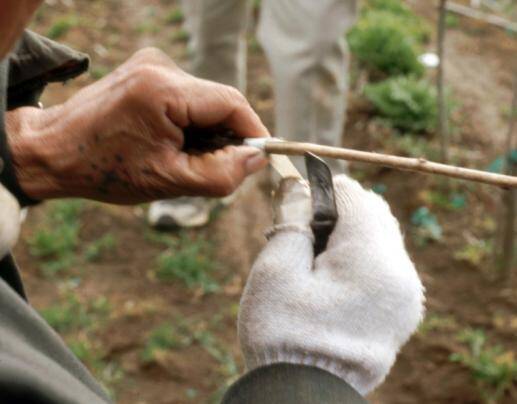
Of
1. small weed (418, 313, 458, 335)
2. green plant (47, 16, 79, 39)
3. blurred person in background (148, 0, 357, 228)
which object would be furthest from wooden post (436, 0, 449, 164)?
green plant (47, 16, 79, 39)

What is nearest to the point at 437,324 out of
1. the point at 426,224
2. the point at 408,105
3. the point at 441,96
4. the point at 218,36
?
the point at 426,224

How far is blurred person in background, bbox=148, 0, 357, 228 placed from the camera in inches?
105

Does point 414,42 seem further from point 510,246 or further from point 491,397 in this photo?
point 491,397

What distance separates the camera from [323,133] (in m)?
2.91

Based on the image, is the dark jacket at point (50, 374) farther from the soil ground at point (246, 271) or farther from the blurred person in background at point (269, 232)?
the soil ground at point (246, 271)

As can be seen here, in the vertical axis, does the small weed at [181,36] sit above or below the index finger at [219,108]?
below

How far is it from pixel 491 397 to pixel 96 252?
1.58 meters

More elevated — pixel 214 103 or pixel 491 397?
pixel 214 103

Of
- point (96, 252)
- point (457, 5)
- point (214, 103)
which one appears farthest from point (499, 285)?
point (457, 5)

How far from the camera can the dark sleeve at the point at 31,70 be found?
142 cm

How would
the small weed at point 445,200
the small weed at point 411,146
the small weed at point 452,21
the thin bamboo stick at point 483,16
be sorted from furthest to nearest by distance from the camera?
the small weed at point 452,21 < the thin bamboo stick at point 483,16 < the small weed at point 411,146 < the small weed at point 445,200

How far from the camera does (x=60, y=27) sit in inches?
176

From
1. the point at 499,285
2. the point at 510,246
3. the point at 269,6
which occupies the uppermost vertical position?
the point at 269,6

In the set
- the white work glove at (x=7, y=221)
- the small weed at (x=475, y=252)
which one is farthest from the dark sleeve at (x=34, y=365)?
the small weed at (x=475, y=252)
